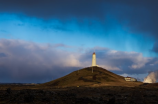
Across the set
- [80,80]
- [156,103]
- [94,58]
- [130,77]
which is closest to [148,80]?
[130,77]

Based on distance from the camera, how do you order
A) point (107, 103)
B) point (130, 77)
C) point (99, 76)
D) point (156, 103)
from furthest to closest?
point (130, 77), point (99, 76), point (156, 103), point (107, 103)

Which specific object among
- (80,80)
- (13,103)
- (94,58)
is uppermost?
(94,58)

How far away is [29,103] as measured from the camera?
107 feet

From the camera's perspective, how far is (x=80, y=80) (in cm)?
13712

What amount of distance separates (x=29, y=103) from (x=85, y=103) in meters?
9.24

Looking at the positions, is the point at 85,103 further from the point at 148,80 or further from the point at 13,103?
the point at 148,80

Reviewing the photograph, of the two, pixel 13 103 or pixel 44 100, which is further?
pixel 44 100

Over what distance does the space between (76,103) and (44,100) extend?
6.38m

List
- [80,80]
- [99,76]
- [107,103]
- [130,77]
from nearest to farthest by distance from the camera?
[107,103], [80,80], [99,76], [130,77]

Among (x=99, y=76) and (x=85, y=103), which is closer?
(x=85, y=103)

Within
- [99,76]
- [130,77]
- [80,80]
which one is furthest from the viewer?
[130,77]

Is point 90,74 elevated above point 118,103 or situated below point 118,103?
above

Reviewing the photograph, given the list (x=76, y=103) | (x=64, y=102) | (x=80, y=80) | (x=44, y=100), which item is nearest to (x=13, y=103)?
(x=44, y=100)

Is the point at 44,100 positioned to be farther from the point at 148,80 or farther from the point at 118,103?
the point at 148,80
